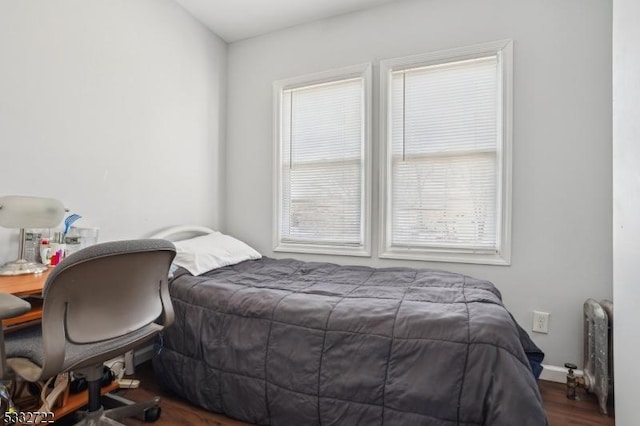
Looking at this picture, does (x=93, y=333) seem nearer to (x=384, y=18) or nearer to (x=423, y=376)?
(x=423, y=376)

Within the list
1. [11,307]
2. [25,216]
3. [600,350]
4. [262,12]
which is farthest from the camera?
[262,12]

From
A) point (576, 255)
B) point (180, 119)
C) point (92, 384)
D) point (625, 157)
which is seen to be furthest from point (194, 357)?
point (576, 255)

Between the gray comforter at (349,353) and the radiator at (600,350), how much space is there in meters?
0.58

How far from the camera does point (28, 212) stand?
1478 mm

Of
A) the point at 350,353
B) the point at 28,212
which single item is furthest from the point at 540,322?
the point at 28,212

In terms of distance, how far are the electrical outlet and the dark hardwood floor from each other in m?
0.34

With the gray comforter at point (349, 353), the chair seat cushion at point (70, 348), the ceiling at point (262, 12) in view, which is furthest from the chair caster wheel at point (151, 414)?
the ceiling at point (262, 12)

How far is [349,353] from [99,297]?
99 centimetres

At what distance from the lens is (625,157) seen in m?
1.26

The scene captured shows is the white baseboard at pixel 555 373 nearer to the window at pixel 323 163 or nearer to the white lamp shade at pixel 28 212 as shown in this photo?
the window at pixel 323 163

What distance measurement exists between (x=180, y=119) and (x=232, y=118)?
0.61 meters

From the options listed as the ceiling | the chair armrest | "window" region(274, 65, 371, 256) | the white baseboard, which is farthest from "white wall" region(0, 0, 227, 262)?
the white baseboard

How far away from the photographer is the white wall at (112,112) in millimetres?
1642

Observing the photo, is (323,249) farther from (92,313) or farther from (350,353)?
(92,313)
